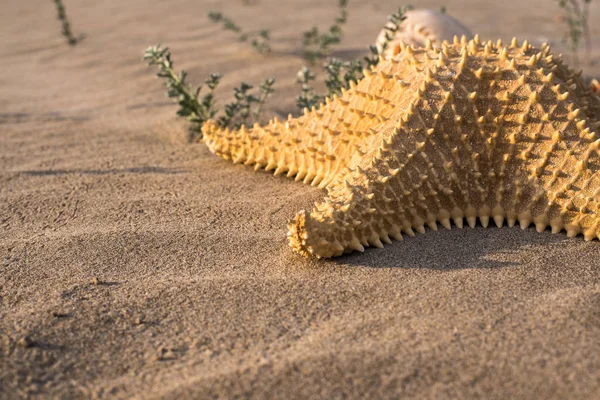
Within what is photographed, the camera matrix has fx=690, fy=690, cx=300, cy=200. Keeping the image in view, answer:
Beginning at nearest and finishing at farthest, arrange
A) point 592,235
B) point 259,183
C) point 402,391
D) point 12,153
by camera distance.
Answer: point 402,391 < point 592,235 < point 259,183 < point 12,153

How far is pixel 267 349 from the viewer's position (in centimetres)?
236

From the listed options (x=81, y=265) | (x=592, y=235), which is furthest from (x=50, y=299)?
(x=592, y=235)

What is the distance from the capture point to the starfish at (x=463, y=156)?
290 centimetres

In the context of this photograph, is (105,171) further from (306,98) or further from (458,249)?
(458,249)

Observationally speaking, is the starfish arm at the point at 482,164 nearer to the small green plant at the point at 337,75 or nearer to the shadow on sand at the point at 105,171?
the shadow on sand at the point at 105,171

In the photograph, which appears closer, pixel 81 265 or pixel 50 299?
pixel 50 299

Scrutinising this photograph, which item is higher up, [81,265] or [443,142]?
[443,142]

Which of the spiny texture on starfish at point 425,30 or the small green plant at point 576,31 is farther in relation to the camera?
the small green plant at point 576,31

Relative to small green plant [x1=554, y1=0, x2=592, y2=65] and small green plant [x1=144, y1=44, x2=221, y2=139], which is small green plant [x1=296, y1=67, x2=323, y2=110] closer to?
small green plant [x1=144, y1=44, x2=221, y2=139]

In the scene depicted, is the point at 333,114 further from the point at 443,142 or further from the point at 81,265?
the point at 81,265

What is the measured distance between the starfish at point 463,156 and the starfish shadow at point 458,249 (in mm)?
54

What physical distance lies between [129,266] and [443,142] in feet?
4.91

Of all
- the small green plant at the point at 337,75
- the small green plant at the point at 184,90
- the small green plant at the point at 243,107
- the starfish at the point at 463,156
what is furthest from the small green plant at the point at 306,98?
the starfish at the point at 463,156

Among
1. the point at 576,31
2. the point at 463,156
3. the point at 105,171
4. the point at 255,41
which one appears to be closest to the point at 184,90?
the point at 105,171
